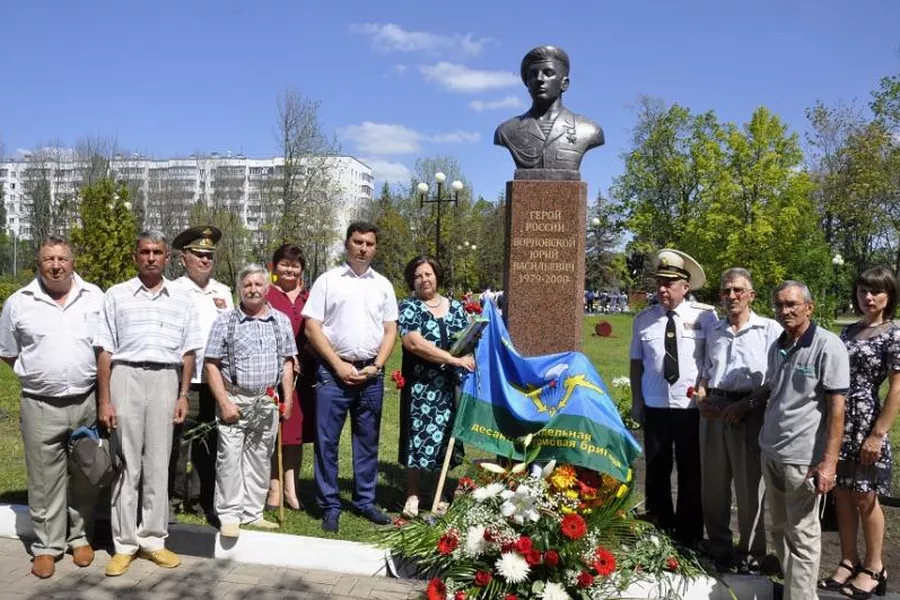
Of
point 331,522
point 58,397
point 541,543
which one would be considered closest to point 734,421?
point 541,543

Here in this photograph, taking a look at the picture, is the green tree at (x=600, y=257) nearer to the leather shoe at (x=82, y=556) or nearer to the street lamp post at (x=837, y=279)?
the street lamp post at (x=837, y=279)

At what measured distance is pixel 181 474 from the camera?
551 centimetres

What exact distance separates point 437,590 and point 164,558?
1.75 m

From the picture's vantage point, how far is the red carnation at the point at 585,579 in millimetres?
3611

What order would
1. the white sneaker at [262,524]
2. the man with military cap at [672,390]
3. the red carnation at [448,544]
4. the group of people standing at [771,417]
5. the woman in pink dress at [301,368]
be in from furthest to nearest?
the woman in pink dress at [301,368] < the white sneaker at [262,524] < the man with military cap at [672,390] < the red carnation at [448,544] < the group of people standing at [771,417]

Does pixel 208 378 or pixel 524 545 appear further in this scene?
pixel 208 378

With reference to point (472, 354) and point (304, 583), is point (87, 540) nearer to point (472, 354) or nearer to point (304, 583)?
point (304, 583)

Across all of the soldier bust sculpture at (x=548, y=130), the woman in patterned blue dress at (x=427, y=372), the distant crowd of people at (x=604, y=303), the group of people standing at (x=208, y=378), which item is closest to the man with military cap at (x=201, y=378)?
the group of people standing at (x=208, y=378)

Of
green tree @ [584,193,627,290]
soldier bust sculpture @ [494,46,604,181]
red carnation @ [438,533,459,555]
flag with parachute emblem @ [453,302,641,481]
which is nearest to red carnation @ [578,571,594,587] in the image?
red carnation @ [438,533,459,555]

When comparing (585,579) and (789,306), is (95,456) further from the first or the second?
(789,306)

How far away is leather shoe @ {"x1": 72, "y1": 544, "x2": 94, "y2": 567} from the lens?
439 centimetres

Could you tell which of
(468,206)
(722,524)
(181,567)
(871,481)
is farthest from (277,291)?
(468,206)

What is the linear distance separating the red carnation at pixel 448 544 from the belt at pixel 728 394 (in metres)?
1.78

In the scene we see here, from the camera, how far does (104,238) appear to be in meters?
25.9
